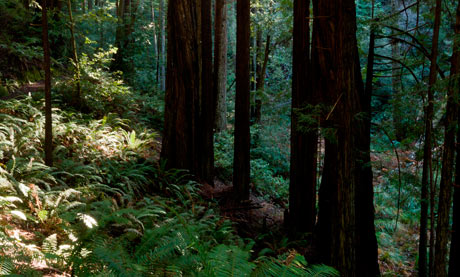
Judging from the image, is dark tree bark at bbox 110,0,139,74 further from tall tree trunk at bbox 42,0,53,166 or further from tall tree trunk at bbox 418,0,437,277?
tall tree trunk at bbox 418,0,437,277

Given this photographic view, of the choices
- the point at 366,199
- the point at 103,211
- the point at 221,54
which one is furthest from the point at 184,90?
the point at 221,54

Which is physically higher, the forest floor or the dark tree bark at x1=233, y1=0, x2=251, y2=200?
the dark tree bark at x1=233, y1=0, x2=251, y2=200

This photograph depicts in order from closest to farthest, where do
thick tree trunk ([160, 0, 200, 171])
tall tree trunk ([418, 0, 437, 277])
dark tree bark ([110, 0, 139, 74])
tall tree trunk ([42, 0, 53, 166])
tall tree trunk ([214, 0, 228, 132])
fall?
1. tall tree trunk ([418, 0, 437, 277])
2. tall tree trunk ([42, 0, 53, 166])
3. thick tree trunk ([160, 0, 200, 171])
4. tall tree trunk ([214, 0, 228, 132])
5. dark tree bark ([110, 0, 139, 74])

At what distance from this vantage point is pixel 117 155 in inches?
283

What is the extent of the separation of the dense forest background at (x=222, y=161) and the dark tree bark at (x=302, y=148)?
0.03m

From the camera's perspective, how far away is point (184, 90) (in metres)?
7.36

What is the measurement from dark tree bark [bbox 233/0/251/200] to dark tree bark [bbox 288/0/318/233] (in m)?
1.37

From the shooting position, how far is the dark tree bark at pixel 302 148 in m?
6.38

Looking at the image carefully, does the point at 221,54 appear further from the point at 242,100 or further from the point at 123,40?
the point at 123,40

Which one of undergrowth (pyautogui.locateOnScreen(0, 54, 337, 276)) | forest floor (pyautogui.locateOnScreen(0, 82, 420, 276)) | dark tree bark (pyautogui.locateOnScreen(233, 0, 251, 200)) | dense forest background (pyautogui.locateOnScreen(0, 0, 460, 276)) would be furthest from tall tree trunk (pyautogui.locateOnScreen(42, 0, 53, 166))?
dark tree bark (pyautogui.locateOnScreen(233, 0, 251, 200))

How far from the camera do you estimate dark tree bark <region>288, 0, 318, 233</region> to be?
6375 millimetres

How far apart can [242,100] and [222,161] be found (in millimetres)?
3135

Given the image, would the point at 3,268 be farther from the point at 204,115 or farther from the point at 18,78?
the point at 18,78

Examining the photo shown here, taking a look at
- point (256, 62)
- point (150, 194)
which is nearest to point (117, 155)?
point (150, 194)
